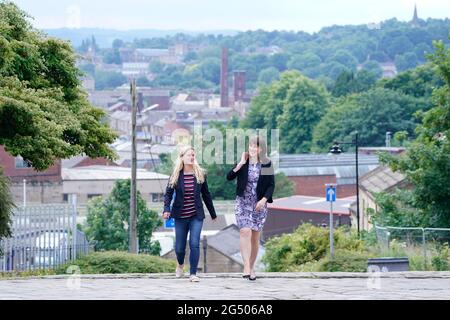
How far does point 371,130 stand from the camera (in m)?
125

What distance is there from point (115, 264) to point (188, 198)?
7479 mm

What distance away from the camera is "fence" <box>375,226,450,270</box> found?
74.2 feet

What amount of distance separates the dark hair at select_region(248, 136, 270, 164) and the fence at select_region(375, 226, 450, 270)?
755 cm

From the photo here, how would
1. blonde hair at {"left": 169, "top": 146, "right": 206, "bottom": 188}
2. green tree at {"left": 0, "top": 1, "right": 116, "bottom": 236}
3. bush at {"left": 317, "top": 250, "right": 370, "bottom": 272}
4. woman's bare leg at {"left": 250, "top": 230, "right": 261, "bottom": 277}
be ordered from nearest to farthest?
blonde hair at {"left": 169, "top": 146, "right": 206, "bottom": 188}, woman's bare leg at {"left": 250, "top": 230, "right": 261, "bottom": 277}, green tree at {"left": 0, "top": 1, "right": 116, "bottom": 236}, bush at {"left": 317, "top": 250, "right": 370, "bottom": 272}

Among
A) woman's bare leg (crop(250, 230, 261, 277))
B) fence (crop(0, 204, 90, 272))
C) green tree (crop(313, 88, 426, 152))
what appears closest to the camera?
woman's bare leg (crop(250, 230, 261, 277))

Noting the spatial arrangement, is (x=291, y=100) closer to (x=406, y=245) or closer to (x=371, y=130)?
Answer: (x=371, y=130)

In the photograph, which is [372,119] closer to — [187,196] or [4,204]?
[4,204]

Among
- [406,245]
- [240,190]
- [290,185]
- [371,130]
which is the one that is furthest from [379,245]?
[371,130]

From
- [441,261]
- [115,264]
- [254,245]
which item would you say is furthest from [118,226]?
[254,245]

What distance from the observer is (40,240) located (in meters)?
24.4

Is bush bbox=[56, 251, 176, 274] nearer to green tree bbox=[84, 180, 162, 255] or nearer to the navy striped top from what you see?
the navy striped top

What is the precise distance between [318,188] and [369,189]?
40.5 metres

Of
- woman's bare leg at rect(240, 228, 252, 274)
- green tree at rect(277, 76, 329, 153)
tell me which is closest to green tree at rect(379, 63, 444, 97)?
green tree at rect(277, 76, 329, 153)

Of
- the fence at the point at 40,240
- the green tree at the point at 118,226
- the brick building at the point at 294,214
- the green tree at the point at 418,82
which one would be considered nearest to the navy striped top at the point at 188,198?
the fence at the point at 40,240
